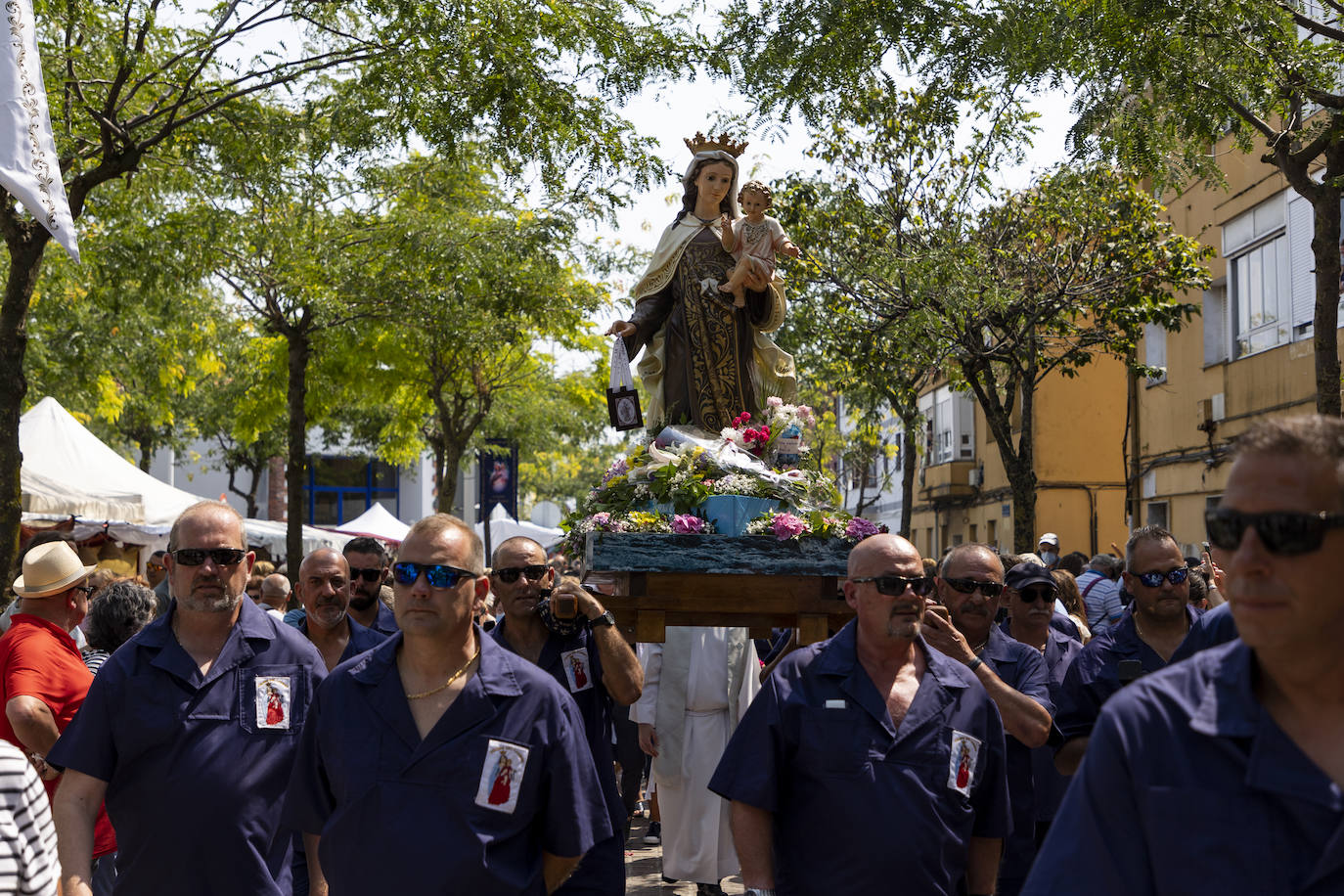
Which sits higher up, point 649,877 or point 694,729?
point 694,729

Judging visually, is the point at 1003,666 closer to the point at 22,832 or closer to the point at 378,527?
the point at 22,832

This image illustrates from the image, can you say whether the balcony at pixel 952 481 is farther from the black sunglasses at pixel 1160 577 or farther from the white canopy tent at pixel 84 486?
the black sunglasses at pixel 1160 577

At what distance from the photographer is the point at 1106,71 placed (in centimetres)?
948

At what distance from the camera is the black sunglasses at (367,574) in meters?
6.64

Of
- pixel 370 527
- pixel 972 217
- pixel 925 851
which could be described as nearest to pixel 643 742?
pixel 925 851

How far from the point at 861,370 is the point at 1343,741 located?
1810 centimetres

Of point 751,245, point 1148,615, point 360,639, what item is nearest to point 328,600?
point 360,639

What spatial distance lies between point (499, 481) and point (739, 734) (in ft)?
72.9

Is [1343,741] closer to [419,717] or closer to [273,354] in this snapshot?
[419,717]

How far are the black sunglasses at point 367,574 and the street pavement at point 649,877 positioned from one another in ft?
8.62

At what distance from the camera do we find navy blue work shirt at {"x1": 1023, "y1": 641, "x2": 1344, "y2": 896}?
2.22 metres

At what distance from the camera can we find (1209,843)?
2.26 metres

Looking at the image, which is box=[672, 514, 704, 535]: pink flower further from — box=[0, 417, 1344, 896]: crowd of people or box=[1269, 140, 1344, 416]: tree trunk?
box=[1269, 140, 1344, 416]: tree trunk

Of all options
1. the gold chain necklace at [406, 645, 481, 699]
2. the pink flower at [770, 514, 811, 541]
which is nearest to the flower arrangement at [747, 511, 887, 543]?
the pink flower at [770, 514, 811, 541]
